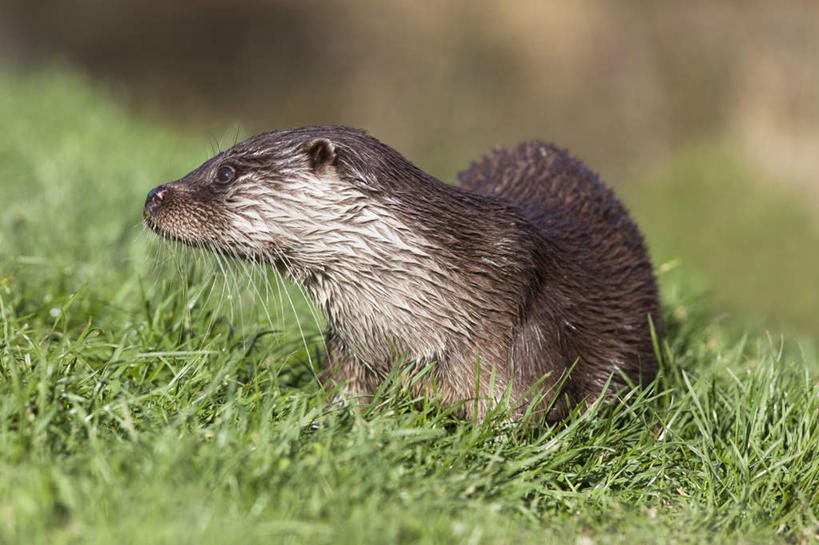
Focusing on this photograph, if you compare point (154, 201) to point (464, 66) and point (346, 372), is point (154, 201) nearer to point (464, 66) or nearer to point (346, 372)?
point (346, 372)

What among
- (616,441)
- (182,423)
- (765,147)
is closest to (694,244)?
(765,147)

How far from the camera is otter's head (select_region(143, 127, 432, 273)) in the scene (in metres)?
2.59

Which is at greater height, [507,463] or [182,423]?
[507,463]

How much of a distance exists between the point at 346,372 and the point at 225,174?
28.0 inches

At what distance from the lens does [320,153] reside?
2.63 metres

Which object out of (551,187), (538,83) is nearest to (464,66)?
(538,83)

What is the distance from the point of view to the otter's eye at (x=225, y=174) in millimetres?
2717

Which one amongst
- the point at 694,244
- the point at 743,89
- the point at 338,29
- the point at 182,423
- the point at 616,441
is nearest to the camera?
the point at 182,423

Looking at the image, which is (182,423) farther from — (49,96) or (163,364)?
(49,96)

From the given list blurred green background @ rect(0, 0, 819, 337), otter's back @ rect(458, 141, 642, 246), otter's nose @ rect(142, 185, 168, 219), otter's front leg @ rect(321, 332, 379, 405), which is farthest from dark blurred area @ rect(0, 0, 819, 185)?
otter's nose @ rect(142, 185, 168, 219)

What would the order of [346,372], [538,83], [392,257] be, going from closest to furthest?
1. [392,257]
2. [346,372]
3. [538,83]

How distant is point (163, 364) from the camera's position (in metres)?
2.65

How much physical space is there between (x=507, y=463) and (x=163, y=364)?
3.41 feet

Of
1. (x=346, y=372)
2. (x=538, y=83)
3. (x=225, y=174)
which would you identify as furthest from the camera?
(x=538, y=83)
